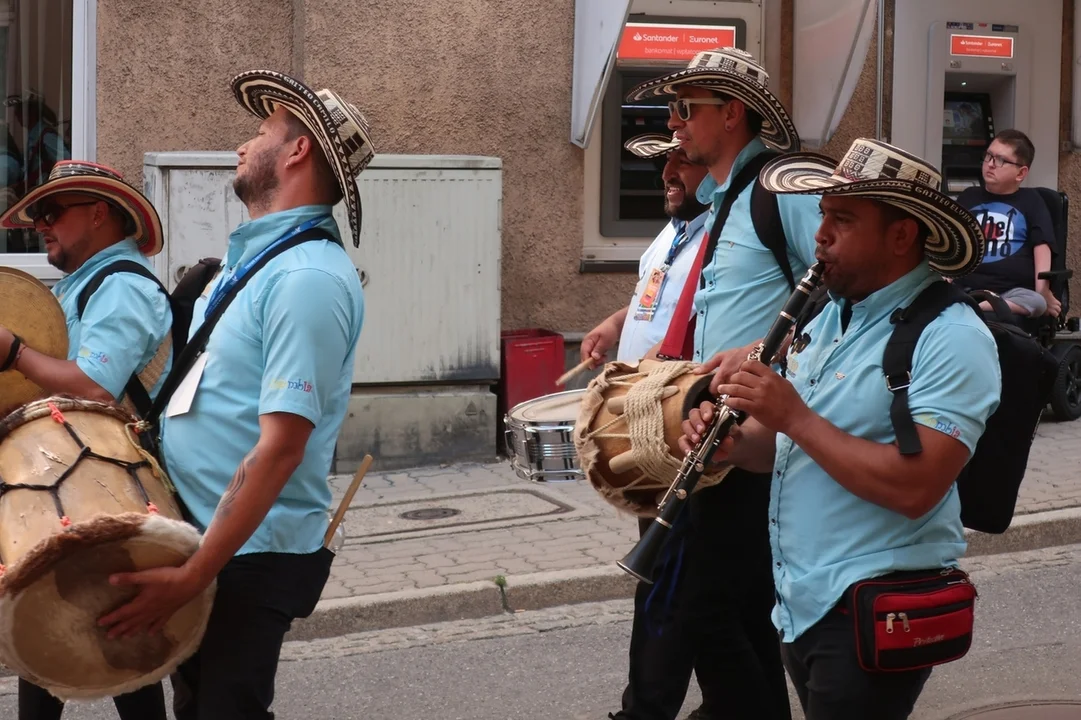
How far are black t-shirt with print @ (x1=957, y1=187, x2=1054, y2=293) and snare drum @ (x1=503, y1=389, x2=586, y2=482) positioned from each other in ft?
20.3

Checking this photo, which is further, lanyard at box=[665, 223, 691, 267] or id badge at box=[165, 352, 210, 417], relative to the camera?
lanyard at box=[665, 223, 691, 267]

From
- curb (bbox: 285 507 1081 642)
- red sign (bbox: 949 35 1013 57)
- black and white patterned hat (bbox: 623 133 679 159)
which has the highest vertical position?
red sign (bbox: 949 35 1013 57)

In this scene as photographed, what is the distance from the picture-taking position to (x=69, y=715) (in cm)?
515

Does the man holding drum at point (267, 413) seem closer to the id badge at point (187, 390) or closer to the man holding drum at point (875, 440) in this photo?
the id badge at point (187, 390)

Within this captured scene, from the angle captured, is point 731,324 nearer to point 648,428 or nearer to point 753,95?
point 648,428

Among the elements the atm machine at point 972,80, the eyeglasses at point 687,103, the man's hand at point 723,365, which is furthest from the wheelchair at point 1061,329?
the man's hand at point 723,365

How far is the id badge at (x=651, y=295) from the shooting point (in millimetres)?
4523

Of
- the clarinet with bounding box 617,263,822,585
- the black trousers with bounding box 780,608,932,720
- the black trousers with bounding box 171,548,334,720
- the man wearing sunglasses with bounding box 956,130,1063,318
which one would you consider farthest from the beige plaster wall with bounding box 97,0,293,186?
the black trousers with bounding box 780,608,932,720

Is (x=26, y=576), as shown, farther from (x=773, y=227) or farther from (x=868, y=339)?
(x=773, y=227)

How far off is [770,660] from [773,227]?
1301mm

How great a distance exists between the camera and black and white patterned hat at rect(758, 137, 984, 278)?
10.1ft

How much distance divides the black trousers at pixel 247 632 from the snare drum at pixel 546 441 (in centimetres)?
101

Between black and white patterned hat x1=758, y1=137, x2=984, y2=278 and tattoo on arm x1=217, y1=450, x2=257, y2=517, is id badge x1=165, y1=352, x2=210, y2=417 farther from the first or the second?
black and white patterned hat x1=758, y1=137, x2=984, y2=278

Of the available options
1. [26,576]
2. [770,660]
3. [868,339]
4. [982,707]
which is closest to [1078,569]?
[982,707]
